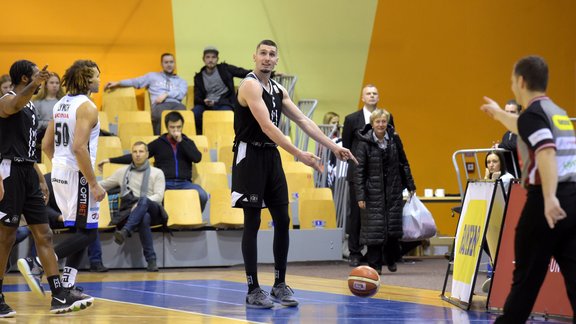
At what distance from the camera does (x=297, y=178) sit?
1185 cm

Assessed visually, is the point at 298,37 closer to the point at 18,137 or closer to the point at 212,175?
the point at 212,175

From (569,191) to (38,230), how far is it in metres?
3.71

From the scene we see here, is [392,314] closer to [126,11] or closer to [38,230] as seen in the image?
[38,230]

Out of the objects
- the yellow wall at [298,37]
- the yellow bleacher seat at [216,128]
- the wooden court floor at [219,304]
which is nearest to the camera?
the wooden court floor at [219,304]

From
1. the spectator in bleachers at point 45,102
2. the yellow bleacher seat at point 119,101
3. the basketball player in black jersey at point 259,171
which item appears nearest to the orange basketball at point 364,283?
the basketball player in black jersey at point 259,171

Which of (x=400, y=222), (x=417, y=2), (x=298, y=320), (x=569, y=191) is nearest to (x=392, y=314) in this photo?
(x=298, y=320)

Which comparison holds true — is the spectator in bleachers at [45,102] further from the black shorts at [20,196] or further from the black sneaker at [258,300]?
the black sneaker at [258,300]

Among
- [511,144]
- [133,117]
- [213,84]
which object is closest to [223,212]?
[133,117]

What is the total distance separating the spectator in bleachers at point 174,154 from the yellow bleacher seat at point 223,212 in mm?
273

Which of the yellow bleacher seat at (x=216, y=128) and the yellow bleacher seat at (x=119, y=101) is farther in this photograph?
the yellow bleacher seat at (x=119, y=101)

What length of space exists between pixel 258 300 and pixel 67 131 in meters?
1.80

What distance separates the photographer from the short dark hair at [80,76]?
6.62 m

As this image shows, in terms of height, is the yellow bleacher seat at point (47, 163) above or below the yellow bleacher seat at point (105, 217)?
above

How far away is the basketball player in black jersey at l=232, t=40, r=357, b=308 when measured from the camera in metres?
6.48
